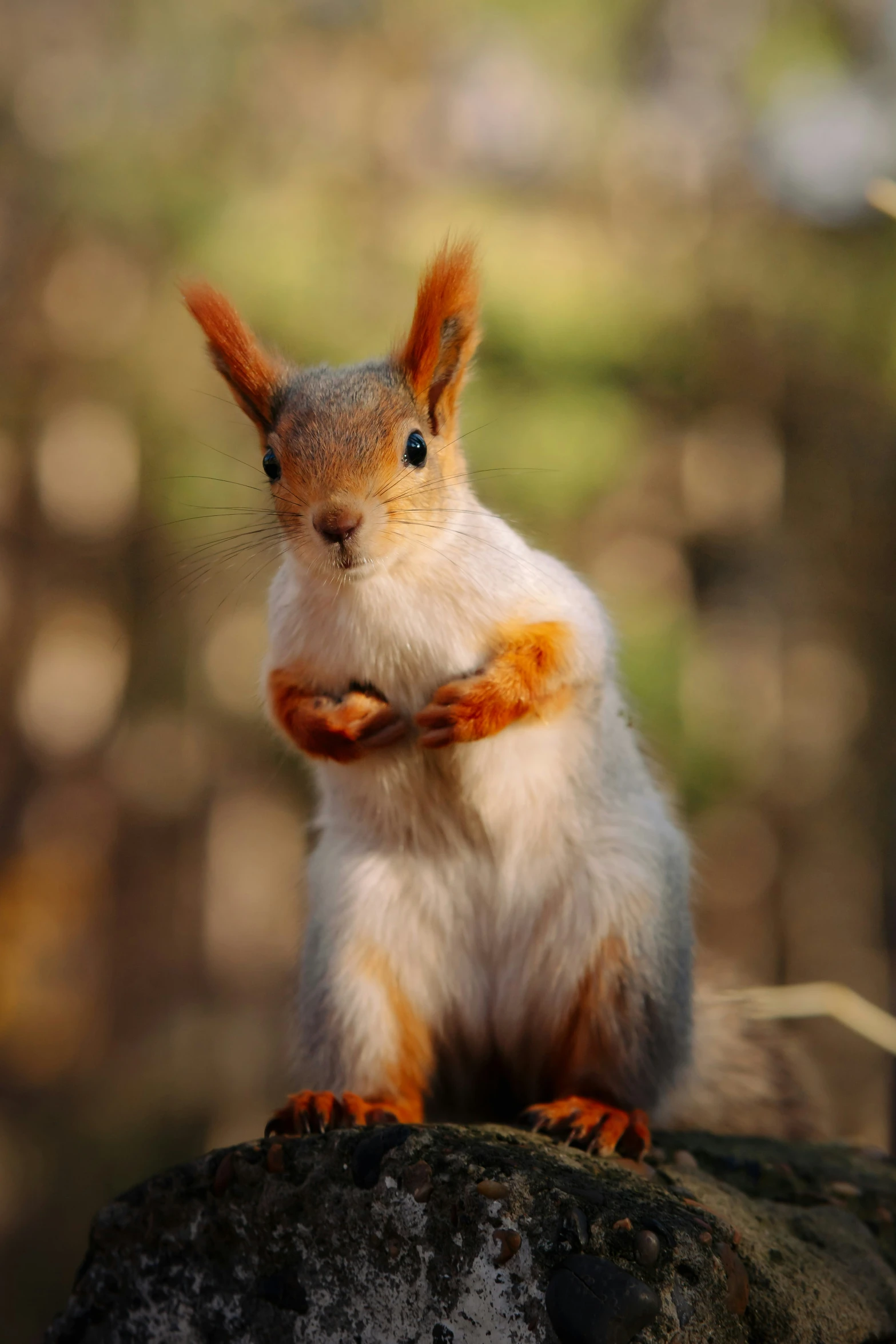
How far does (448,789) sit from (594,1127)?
1.43 feet

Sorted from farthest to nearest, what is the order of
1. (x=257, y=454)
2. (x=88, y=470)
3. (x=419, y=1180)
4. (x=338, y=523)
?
(x=88, y=470) → (x=257, y=454) → (x=338, y=523) → (x=419, y=1180)

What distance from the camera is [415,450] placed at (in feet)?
4.61

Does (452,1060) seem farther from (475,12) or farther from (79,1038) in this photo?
(475,12)

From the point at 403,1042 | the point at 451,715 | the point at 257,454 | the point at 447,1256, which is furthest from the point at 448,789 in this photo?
the point at 257,454

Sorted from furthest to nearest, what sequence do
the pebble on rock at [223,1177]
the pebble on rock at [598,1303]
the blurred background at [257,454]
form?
the blurred background at [257,454] → the pebble on rock at [223,1177] → the pebble on rock at [598,1303]

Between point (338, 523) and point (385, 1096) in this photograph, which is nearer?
point (338, 523)

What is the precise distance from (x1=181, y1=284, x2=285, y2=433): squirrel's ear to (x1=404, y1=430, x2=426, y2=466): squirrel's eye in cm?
19

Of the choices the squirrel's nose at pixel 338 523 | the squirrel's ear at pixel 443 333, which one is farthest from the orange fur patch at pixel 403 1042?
the squirrel's ear at pixel 443 333

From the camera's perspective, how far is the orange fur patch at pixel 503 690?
136cm

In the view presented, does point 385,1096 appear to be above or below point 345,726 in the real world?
below

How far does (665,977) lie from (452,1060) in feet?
1.07

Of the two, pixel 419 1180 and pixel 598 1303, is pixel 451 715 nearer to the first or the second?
pixel 419 1180

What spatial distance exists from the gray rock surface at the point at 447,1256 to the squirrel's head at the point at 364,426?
655 mm

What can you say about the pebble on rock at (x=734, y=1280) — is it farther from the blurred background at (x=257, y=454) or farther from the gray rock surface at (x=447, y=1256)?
the blurred background at (x=257, y=454)
